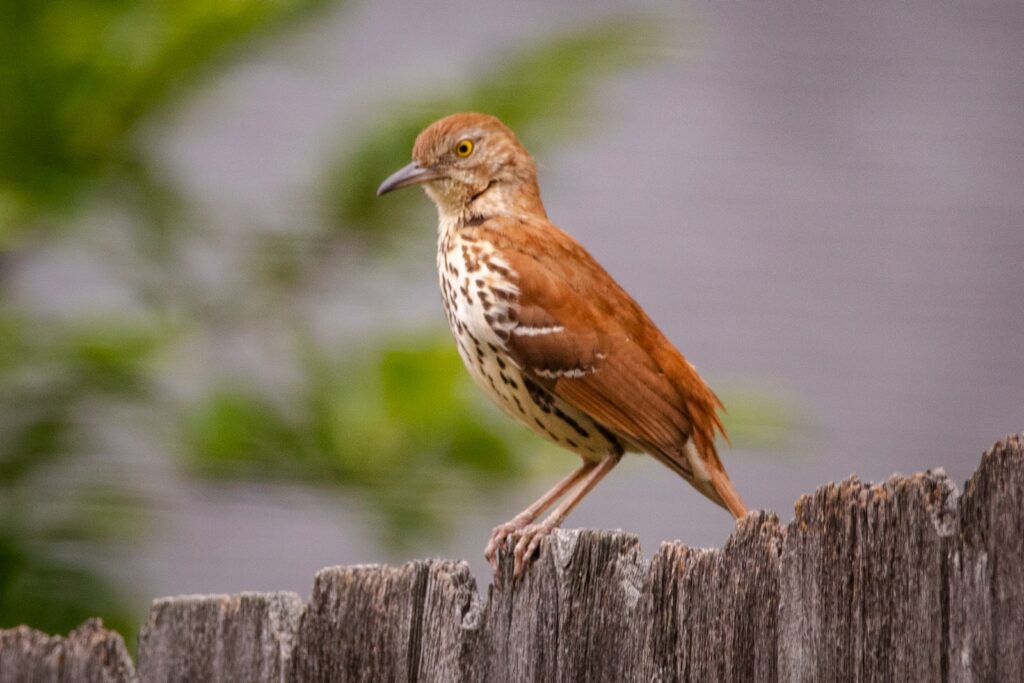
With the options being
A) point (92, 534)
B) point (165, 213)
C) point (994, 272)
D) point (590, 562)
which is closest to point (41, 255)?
point (165, 213)

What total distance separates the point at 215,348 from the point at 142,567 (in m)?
0.66

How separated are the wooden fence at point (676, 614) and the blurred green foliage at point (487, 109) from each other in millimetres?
2277

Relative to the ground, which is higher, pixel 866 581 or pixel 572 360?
pixel 572 360

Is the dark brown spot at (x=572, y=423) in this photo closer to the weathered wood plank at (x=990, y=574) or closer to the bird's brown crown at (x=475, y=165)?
the bird's brown crown at (x=475, y=165)

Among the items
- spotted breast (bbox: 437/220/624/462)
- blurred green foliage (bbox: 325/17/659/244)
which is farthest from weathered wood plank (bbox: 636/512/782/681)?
blurred green foliage (bbox: 325/17/659/244)

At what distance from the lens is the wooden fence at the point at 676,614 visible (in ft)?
6.01

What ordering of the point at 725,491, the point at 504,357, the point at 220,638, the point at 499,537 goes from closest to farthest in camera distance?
the point at 220,638 < the point at 499,537 < the point at 725,491 < the point at 504,357

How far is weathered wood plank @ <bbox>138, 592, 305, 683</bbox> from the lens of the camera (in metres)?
2.44

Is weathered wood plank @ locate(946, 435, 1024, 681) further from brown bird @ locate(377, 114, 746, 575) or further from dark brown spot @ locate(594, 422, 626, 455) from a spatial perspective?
dark brown spot @ locate(594, 422, 626, 455)

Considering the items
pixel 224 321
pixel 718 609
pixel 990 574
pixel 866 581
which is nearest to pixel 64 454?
pixel 224 321

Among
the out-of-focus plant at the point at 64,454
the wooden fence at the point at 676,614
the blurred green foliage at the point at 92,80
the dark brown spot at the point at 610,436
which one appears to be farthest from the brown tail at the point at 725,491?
the blurred green foliage at the point at 92,80

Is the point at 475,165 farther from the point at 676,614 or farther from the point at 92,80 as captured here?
the point at 676,614

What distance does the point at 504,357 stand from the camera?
134 inches

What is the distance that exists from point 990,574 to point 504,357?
5.60 feet
